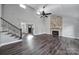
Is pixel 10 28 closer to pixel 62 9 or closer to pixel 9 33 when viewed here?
pixel 9 33

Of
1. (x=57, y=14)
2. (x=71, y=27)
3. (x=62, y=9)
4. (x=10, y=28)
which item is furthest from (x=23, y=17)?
(x=71, y=27)

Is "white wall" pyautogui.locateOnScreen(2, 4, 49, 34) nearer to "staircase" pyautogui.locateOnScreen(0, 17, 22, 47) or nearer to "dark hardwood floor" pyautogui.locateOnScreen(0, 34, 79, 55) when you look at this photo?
"staircase" pyautogui.locateOnScreen(0, 17, 22, 47)

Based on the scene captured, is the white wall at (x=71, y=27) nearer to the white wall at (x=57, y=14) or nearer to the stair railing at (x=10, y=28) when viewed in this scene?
the white wall at (x=57, y=14)

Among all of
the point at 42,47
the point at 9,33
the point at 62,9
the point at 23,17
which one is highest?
the point at 62,9

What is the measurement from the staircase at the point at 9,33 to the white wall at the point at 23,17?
0.09 m

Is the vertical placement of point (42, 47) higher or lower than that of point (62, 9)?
lower

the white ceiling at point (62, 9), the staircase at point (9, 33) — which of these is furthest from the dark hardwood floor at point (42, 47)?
the white ceiling at point (62, 9)

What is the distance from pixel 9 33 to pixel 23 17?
0.47 metres

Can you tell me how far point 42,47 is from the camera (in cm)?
234

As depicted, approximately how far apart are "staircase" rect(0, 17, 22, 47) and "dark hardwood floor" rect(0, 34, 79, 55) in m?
0.11

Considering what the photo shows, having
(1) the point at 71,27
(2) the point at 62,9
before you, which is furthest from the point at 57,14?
(1) the point at 71,27
